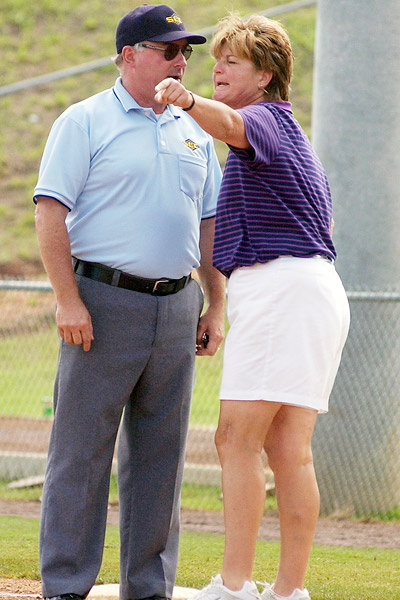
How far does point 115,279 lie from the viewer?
3.79m

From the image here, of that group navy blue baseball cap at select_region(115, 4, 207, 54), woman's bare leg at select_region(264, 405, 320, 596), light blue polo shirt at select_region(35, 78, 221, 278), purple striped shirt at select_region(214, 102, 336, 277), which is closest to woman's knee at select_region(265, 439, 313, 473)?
woman's bare leg at select_region(264, 405, 320, 596)

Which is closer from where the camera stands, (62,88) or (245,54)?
(245,54)

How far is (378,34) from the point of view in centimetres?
694

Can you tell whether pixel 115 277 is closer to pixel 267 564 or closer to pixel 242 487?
pixel 242 487

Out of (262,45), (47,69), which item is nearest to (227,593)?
(262,45)

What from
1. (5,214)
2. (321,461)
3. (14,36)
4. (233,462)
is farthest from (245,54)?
(14,36)

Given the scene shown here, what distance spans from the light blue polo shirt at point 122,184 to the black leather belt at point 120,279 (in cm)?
3

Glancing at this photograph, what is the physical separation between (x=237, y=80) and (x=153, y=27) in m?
0.40

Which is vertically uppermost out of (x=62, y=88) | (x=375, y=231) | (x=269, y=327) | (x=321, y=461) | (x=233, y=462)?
(x=269, y=327)

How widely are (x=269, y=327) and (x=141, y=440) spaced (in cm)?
79

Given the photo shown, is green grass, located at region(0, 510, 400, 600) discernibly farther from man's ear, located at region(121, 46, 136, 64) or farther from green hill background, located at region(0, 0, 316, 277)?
green hill background, located at region(0, 0, 316, 277)

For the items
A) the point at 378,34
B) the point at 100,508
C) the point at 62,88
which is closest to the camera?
the point at 100,508

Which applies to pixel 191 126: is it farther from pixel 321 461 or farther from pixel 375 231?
pixel 321 461

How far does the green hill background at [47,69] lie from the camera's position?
21078 millimetres
